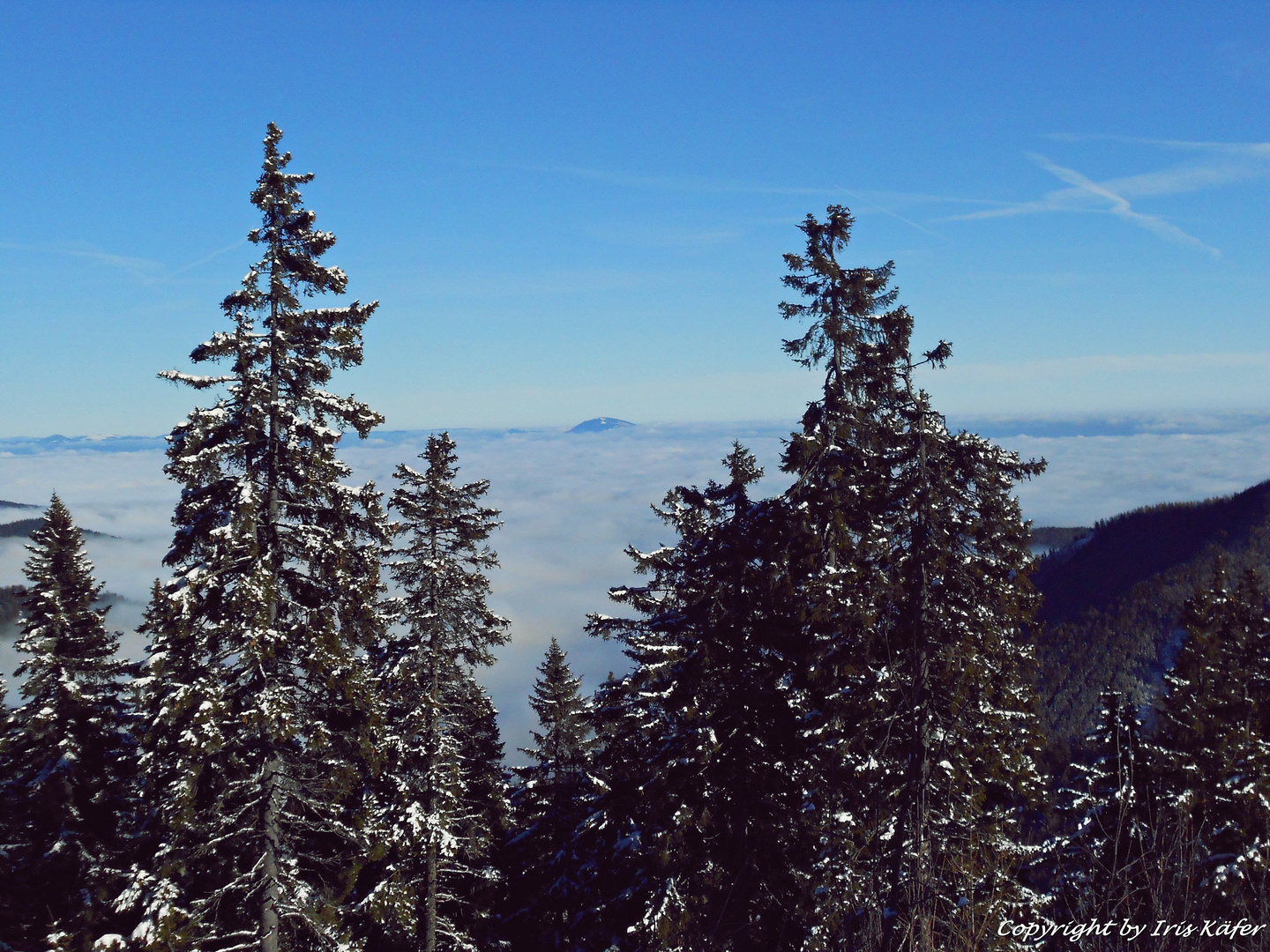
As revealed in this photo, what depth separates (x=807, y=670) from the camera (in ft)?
50.5

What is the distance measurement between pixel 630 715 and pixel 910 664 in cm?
655

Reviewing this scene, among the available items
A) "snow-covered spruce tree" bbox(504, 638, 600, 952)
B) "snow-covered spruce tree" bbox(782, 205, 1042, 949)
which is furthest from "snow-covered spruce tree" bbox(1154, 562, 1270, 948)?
"snow-covered spruce tree" bbox(504, 638, 600, 952)

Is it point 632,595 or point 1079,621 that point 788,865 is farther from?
point 1079,621

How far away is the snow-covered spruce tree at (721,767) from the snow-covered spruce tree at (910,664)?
2.41 ft

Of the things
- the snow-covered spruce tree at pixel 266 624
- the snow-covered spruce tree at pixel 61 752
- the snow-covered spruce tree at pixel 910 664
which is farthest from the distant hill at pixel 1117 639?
the snow-covered spruce tree at pixel 266 624

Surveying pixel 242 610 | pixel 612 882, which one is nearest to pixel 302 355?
pixel 242 610

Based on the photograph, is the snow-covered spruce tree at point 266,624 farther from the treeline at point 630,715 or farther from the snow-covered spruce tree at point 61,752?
the snow-covered spruce tree at point 61,752

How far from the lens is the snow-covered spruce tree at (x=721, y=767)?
1545cm

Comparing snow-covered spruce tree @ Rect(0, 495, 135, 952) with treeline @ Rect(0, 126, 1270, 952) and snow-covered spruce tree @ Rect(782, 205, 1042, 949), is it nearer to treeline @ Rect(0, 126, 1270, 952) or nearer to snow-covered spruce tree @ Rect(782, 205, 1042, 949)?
treeline @ Rect(0, 126, 1270, 952)

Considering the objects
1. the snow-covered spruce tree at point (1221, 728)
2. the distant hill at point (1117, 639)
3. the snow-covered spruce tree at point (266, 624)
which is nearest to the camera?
the snow-covered spruce tree at point (266, 624)

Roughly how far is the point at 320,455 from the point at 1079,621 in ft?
694

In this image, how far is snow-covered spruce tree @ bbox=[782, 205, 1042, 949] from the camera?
1381 centimetres

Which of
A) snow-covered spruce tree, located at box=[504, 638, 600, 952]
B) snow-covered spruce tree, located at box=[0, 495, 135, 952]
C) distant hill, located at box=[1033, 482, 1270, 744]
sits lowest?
distant hill, located at box=[1033, 482, 1270, 744]

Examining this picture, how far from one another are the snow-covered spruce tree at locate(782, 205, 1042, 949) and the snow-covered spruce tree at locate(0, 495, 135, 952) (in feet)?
53.3
